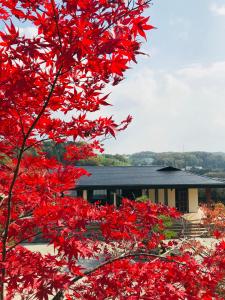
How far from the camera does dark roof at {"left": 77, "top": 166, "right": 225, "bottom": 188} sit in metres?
20.8

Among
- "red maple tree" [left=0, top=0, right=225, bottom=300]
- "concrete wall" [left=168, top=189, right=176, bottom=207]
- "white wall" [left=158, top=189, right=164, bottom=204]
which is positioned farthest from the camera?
"white wall" [left=158, top=189, right=164, bottom=204]

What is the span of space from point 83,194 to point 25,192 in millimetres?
19455

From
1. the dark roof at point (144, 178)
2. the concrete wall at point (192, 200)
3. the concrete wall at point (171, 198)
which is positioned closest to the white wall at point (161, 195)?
the concrete wall at point (171, 198)

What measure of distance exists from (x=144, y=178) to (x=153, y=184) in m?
2.02

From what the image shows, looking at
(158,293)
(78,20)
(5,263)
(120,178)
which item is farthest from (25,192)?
A: (120,178)

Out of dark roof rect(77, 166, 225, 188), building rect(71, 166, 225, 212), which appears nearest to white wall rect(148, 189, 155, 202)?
building rect(71, 166, 225, 212)

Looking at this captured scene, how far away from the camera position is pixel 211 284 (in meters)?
3.88

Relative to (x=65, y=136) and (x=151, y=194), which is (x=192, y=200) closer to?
(x=151, y=194)

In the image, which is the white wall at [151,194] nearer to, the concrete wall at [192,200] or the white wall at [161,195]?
the white wall at [161,195]

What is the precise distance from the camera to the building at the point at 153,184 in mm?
20766

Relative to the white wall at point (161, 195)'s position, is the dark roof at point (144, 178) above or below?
above

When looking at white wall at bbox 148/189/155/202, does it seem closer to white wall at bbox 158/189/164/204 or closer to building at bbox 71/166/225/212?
building at bbox 71/166/225/212

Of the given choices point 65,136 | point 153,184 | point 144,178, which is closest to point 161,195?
point 144,178

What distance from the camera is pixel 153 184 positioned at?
68.4 feet
